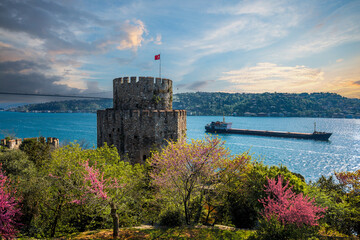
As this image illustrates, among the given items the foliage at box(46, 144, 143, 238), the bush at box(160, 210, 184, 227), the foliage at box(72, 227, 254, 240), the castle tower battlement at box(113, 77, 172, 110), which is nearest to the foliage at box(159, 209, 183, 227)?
the bush at box(160, 210, 184, 227)

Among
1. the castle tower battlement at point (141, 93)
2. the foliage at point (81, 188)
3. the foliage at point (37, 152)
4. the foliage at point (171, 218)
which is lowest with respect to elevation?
the foliage at point (171, 218)

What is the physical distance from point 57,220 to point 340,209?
71.3 ft

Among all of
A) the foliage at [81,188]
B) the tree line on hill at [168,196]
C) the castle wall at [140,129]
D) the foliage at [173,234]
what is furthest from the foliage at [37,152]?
the foliage at [173,234]

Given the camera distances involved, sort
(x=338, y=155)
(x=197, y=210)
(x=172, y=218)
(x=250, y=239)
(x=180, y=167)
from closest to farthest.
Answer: (x=250, y=239) < (x=180, y=167) < (x=172, y=218) < (x=197, y=210) < (x=338, y=155)

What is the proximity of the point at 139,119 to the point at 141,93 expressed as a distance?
3.10m

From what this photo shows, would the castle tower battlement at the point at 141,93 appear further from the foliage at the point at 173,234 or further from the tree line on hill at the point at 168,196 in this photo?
the foliage at the point at 173,234

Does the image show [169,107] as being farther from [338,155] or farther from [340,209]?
[338,155]

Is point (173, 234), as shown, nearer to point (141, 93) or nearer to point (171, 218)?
point (171, 218)

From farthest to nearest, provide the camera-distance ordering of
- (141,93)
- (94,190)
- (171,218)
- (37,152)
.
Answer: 1. (37,152)
2. (141,93)
3. (171,218)
4. (94,190)

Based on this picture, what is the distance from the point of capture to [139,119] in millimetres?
21375

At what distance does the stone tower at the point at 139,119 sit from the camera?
21.4 m

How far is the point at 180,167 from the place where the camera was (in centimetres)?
1380

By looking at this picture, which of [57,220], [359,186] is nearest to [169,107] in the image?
[57,220]

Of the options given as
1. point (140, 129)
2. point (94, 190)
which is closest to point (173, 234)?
point (94, 190)
